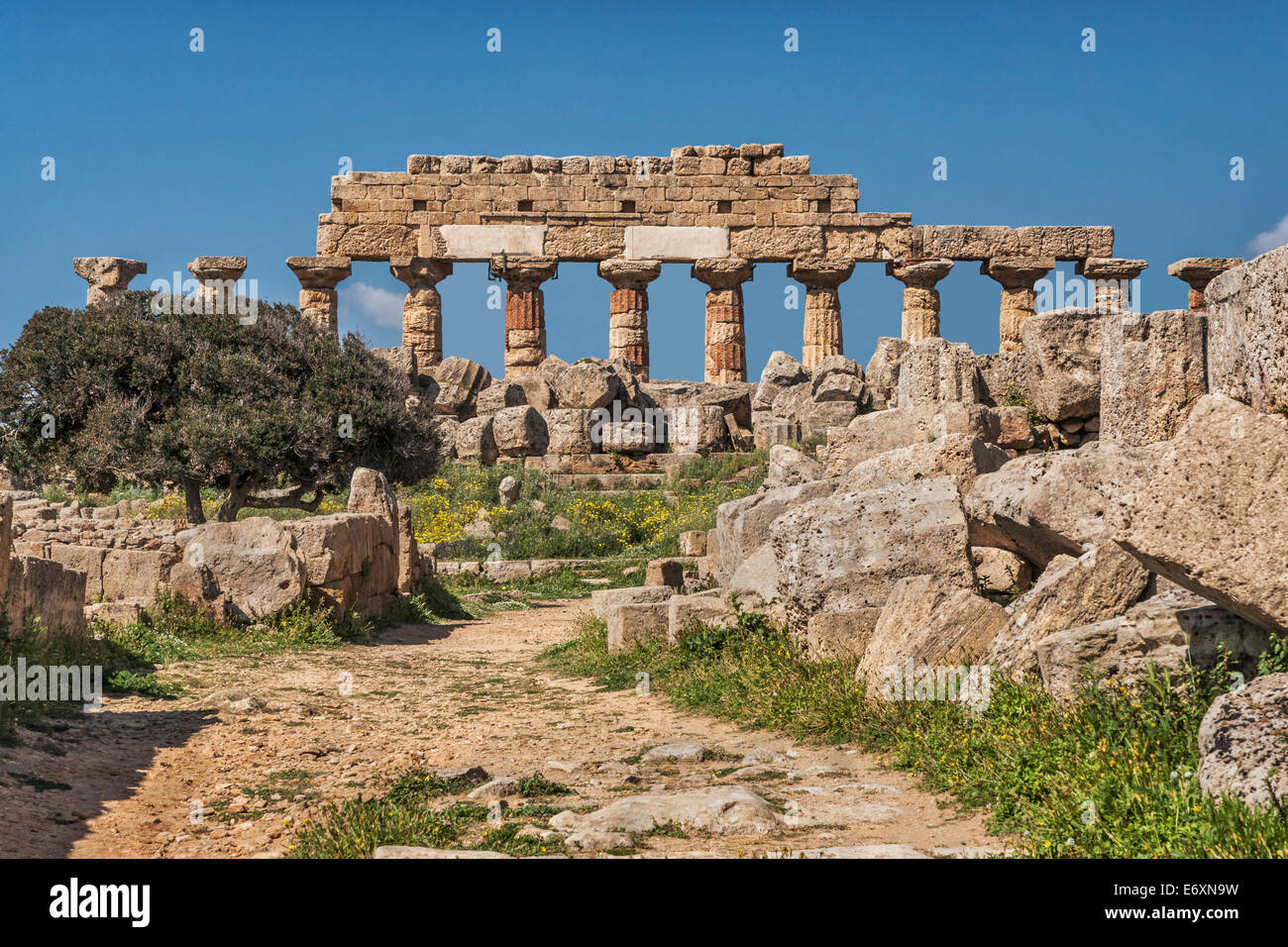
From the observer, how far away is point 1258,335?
17.7 feet

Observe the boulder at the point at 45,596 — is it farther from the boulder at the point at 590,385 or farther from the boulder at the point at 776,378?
the boulder at the point at 776,378

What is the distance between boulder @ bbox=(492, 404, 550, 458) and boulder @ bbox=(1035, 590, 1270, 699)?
18.1m

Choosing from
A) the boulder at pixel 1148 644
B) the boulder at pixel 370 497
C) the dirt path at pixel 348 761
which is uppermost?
the boulder at pixel 370 497

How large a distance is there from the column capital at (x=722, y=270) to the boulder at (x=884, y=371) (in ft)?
19.3

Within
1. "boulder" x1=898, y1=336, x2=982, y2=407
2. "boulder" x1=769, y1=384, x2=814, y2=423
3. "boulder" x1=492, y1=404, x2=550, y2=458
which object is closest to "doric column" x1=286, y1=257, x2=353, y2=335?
"boulder" x1=492, y1=404, x2=550, y2=458

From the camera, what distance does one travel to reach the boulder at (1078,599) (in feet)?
19.2

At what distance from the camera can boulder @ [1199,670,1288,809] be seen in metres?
3.91

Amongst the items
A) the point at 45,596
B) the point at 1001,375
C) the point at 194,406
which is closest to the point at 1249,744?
the point at 45,596

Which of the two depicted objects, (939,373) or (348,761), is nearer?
(348,761)

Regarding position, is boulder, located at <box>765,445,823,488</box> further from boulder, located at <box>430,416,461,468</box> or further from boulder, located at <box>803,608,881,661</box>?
boulder, located at <box>430,416,461,468</box>

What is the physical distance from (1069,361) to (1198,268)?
19036 mm

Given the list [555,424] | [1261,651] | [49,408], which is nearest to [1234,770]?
[1261,651]

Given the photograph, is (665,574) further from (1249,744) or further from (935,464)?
(1249,744)

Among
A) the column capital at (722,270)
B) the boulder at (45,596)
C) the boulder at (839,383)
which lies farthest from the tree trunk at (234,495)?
the column capital at (722,270)
